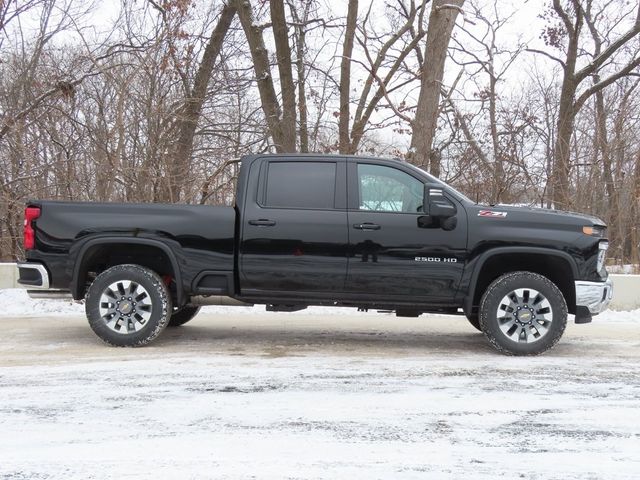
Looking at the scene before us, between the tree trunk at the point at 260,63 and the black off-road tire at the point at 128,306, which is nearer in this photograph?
the black off-road tire at the point at 128,306

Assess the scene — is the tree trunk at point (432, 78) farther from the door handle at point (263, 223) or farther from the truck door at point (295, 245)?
the door handle at point (263, 223)

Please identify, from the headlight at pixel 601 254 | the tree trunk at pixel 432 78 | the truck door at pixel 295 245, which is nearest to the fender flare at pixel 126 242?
the truck door at pixel 295 245

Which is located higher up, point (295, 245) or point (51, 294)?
point (295, 245)

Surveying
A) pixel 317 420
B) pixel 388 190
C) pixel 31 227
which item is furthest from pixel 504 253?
pixel 31 227

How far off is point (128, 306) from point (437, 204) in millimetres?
3236

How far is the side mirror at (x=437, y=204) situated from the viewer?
605 cm

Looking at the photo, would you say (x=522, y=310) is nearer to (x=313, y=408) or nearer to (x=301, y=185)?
(x=301, y=185)

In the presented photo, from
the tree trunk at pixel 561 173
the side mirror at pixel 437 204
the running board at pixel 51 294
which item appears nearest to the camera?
the side mirror at pixel 437 204

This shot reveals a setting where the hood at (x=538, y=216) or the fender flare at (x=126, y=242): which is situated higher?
the hood at (x=538, y=216)

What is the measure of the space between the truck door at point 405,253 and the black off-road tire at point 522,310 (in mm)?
391

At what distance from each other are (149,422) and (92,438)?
40 cm

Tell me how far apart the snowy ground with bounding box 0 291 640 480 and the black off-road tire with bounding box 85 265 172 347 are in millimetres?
184

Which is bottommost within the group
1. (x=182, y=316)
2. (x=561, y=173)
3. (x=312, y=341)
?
(x=312, y=341)

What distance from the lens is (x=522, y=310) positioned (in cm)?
612
